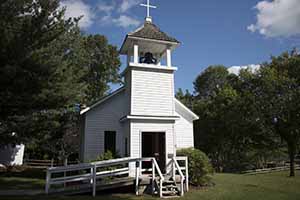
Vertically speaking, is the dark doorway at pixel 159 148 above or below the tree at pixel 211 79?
below

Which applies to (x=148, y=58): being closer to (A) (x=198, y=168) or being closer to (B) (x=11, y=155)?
(A) (x=198, y=168)

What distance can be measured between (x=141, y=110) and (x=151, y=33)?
13.6ft

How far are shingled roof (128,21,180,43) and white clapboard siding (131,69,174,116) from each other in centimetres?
174

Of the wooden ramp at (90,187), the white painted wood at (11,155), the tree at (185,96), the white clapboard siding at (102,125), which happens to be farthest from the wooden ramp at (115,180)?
the tree at (185,96)

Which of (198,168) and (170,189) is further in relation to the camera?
(198,168)

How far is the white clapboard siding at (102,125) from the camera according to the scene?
49.3 feet

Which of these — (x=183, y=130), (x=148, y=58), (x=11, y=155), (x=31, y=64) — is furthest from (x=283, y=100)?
(x=11, y=155)

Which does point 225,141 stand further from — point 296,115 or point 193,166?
point 193,166

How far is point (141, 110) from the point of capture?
1341cm

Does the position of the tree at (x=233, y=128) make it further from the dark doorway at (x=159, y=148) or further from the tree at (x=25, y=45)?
the tree at (x=25, y=45)

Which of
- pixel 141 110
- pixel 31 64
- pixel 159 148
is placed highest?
pixel 31 64

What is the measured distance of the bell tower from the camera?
13493 mm

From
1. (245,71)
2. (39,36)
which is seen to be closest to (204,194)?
(39,36)

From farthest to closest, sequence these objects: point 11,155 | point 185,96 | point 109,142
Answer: point 185,96 → point 11,155 → point 109,142
